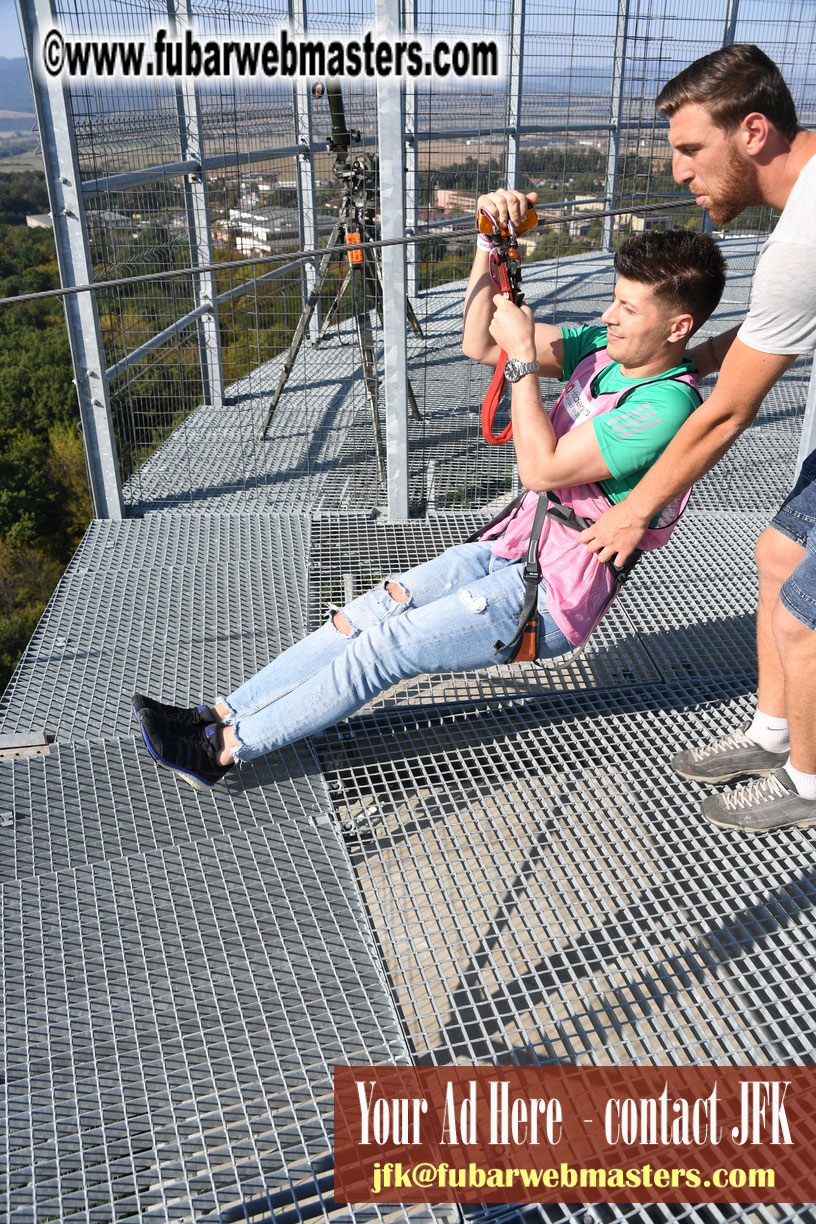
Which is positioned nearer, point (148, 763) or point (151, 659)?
point (148, 763)

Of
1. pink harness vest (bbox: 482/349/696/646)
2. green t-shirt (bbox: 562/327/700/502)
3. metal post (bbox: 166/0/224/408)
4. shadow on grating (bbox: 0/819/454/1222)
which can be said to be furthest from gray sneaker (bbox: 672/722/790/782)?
metal post (bbox: 166/0/224/408)

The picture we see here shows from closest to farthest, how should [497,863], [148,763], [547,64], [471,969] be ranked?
[471,969] < [497,863] < [148,763] < [547,64]

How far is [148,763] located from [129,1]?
300cm

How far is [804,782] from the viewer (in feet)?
6.09

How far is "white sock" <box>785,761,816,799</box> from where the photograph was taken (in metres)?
1.85

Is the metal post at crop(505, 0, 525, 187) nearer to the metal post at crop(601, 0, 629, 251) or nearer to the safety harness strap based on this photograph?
the metal post at crop(601, 0, 629, 251)

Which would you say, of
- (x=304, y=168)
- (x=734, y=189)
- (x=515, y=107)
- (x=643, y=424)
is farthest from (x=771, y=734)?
(x=515, y=107)

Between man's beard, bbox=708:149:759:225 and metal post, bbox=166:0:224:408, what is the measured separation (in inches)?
105

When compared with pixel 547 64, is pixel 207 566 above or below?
below

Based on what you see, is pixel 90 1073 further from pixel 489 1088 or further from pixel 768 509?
pixel 768 509

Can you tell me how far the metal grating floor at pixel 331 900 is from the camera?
55.2 inches

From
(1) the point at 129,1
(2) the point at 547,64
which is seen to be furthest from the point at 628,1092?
(2) the point at 547,64

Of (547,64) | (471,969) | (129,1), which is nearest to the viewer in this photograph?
(471,969)

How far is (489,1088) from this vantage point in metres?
1.43
